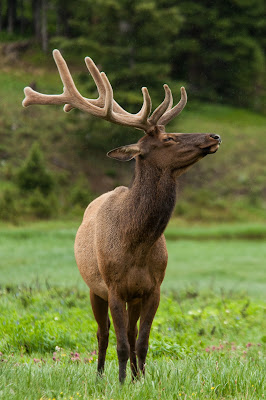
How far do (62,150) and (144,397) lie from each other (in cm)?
2603

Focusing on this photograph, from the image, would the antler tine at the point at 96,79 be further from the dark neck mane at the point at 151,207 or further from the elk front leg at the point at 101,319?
the elk front leg at the point at 101,319

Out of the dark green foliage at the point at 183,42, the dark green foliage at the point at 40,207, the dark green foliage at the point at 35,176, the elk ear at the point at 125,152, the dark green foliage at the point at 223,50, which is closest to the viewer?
the elk ear at the point at 125,152

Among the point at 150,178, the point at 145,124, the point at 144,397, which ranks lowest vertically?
the point at 144,397

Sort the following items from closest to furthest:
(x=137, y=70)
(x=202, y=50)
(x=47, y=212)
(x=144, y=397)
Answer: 1. (x=144, y=397)
2. (x=47, y=212)
3. (x=137, y=70)
4. (x=202, y=50)

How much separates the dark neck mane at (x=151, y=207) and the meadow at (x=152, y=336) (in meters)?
1.09

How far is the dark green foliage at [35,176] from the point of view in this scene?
74.5ft

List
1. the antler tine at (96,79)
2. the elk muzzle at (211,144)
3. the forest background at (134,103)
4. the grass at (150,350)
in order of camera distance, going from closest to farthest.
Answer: the grass at (150,350)
the elk muzzle at (211,144)
the antler tine at (96,79)
the forest background at (134,103)

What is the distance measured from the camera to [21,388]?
4.39m

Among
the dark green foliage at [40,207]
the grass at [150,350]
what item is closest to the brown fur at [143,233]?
the grass at [150,350]

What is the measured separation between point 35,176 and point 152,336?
1641 centimetres

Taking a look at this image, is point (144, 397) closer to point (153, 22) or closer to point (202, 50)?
point (153, 22)

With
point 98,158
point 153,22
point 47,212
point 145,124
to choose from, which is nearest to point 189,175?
point 98,158

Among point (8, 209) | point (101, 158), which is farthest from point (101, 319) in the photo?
point (101, 158)

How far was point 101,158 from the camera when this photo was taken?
30.1m
